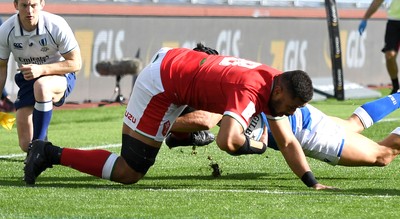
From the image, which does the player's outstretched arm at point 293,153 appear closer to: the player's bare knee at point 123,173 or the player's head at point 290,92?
the player's head at point 290,92

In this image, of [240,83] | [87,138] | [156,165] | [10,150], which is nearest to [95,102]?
[87,138]

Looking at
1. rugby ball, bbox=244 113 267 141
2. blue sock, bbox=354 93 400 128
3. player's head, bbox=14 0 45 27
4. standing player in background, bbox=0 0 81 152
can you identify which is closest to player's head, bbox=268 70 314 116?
rugby ball, bbox=244 113 267 141

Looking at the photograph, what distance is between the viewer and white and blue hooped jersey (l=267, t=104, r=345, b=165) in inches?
372

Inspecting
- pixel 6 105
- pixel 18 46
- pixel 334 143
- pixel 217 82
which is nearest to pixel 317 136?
pixel 334 143

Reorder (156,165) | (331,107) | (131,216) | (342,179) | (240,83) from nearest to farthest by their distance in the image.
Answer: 1. (131,216)
2. (240,83)
3. (342,179)
4. (156,165)
5. (331,107)

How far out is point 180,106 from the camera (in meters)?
8.84

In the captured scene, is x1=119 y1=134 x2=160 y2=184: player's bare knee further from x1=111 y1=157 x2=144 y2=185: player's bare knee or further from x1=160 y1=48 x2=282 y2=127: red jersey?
x1=160 y1=48 x2=282 y2=127: red jersey

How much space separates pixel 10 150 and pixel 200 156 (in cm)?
210

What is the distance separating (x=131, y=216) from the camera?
7.30 m

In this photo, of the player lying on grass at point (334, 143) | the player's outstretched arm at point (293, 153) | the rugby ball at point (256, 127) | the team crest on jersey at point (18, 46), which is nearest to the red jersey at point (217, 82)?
the player's outstretched arm at point (293, 153)

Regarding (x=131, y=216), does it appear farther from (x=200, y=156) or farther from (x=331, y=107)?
(x=331, y=107)

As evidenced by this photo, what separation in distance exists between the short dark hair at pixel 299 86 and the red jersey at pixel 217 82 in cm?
18

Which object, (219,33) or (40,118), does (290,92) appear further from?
(219,33)

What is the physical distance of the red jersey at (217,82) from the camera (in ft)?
26.8
